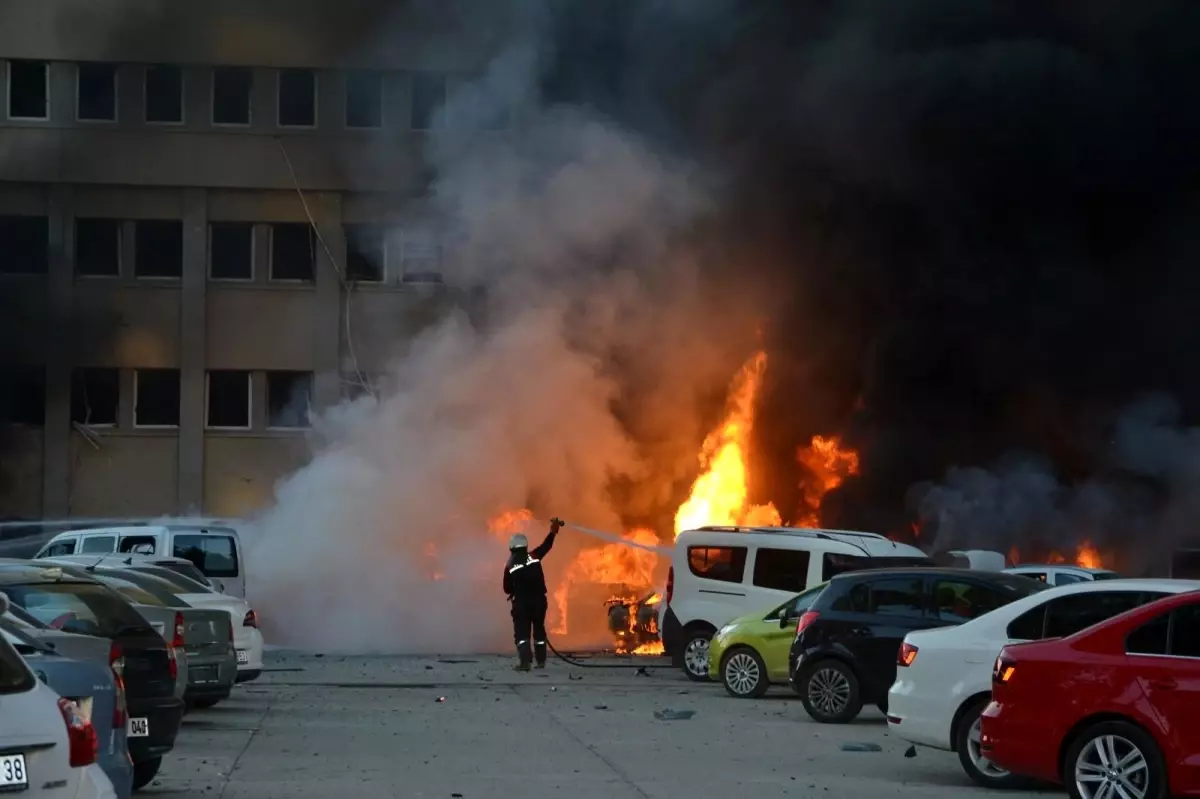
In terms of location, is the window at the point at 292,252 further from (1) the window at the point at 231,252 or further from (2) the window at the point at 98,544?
(2) the window at the point at 98,544

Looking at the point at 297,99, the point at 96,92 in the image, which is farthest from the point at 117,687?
the point at 96,92

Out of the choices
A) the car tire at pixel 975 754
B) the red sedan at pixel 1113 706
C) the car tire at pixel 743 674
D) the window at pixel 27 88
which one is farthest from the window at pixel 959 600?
the window at pixel 27 88

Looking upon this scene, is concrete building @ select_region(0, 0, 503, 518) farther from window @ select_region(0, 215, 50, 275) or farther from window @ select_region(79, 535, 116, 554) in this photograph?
window @ select_region(79, 535, 116, 554)

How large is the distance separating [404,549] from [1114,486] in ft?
42.2

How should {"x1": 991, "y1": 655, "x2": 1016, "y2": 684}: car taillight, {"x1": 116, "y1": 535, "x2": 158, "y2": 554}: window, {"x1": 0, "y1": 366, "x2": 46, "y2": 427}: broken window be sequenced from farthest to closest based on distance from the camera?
1. {"x1": 0, "y1": 366, "x2": 46, "y2": 427}: broken window
2. {"x1": 116, "y1": 535, "x2": 158, "y2": 554}: window
3. {"x1": 991, "y1": 655, "x2": 1016, "y2": 684}: car taillight

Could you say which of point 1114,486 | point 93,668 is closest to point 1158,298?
point 1114,486

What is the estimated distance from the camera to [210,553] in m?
25.0

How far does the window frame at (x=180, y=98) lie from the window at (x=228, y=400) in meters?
5.68

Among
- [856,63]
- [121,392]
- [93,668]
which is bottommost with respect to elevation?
[93,668]

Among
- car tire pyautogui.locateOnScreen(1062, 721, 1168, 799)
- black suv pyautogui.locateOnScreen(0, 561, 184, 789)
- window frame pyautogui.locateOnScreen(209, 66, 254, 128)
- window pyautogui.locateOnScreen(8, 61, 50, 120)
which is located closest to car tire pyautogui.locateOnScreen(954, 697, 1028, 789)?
car tire pyautogui.locateOnScreen(1062, 721, 1168, 799)

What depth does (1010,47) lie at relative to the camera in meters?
30.7

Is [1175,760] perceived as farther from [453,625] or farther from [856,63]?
[856,63]

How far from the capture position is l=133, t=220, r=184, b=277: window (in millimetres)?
39469

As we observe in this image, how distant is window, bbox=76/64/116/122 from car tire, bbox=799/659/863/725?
26.9 m
